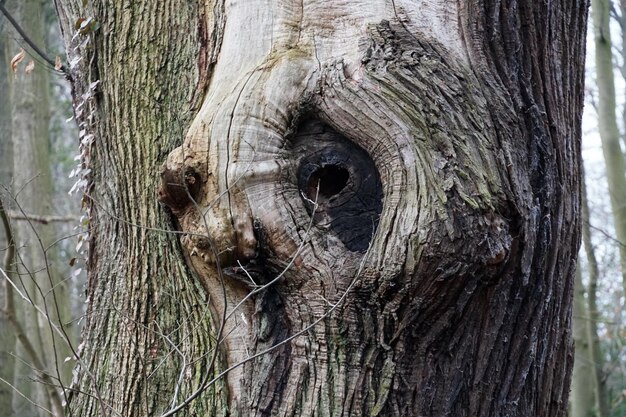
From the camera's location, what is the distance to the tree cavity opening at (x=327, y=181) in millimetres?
2162

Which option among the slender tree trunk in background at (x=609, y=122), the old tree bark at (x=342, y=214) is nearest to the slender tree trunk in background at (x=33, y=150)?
the old tree bark at (x=342, y=214)

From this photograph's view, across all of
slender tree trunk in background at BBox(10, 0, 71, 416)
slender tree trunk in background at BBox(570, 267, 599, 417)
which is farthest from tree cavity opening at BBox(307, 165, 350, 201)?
slender tree trunk in background at BBox(570, 267, 599, 417)

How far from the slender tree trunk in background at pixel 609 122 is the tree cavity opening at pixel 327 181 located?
581cm

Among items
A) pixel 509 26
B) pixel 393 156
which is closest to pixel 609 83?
pixel 509 26

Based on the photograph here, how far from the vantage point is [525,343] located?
86.8 inches

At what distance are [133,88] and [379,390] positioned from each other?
136 centimetres

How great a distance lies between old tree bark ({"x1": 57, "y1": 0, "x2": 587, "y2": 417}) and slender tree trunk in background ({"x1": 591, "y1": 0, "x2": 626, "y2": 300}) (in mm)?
5248

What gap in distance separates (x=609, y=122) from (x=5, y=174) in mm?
6882

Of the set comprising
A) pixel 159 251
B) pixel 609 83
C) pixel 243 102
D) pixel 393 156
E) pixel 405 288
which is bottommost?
pixel 405 288

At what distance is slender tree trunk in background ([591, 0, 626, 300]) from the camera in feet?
23.6

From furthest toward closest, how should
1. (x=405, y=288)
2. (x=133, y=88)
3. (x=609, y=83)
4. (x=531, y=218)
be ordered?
(x=609, y=83) < (x=133, y=88) < (x=531, y=218) < (x=405, y=288)

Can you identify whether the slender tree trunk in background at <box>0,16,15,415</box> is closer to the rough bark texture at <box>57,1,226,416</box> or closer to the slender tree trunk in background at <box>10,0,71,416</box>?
the slender tree trunk in background at <box>10,0,71,416</box>

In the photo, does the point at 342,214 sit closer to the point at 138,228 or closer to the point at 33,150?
the point at 138,228

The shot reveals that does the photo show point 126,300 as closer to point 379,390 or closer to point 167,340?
point 167,340
